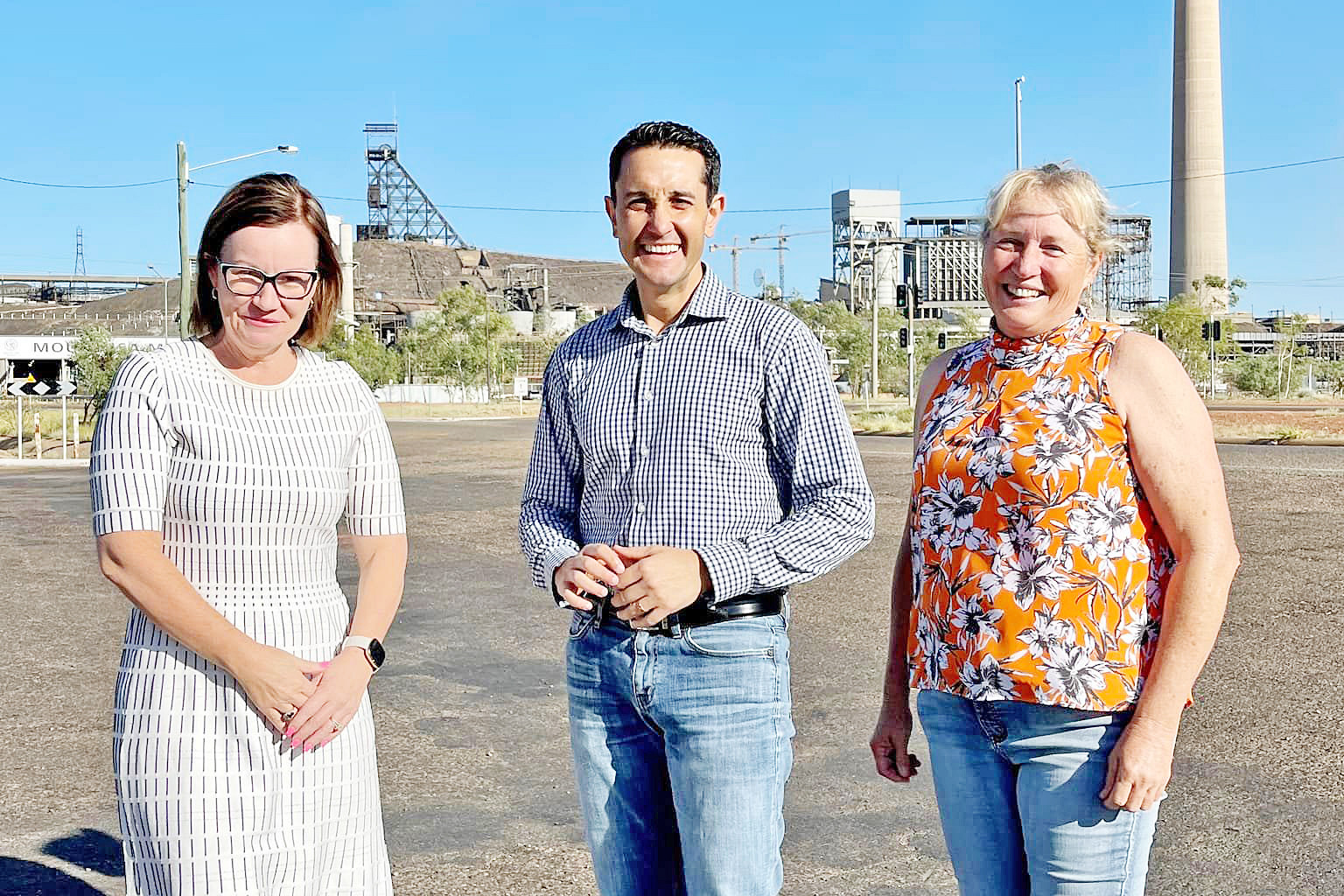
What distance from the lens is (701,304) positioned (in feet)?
9.15

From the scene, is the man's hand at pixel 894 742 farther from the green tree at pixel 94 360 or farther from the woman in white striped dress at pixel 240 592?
the green tree at pixel 94 360

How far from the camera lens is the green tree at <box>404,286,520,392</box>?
69125 millimetres

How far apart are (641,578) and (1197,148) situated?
88.4 metres

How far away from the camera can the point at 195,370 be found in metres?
2.64

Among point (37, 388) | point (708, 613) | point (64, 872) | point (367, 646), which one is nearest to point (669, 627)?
point (708, 613)

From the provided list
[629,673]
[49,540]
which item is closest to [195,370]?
[629,673]

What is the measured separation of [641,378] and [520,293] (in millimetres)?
116346

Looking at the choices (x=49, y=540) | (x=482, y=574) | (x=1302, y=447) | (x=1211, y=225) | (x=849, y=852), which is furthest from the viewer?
(x=1211, y=225)

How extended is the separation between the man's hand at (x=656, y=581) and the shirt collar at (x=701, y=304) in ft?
1.63

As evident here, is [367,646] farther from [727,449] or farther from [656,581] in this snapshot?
[727,449]

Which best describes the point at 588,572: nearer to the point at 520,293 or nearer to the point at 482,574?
the point at 482,574

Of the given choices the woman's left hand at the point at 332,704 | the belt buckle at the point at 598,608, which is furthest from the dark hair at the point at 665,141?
the woman's left hand at the point at 332,704

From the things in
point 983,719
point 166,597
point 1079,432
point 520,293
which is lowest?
point 983,719

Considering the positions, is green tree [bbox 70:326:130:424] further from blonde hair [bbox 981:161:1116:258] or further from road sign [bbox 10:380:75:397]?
blonde hair [bbox 981:161:1116:258]
